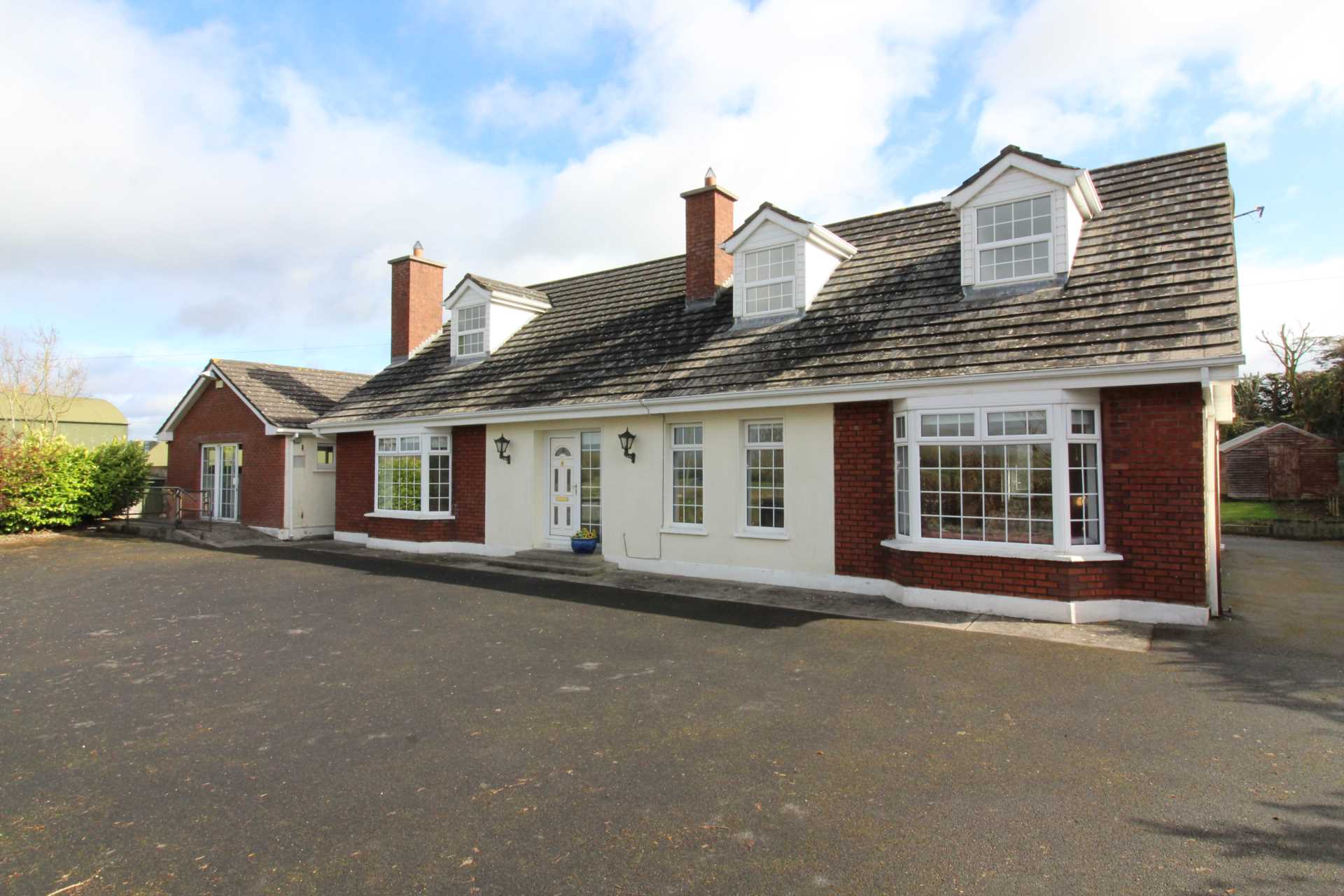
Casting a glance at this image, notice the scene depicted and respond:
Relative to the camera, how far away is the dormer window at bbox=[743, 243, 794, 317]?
42.1 feet

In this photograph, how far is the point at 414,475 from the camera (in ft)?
54.3

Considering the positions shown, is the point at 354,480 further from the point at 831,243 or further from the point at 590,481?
the point at 831,243

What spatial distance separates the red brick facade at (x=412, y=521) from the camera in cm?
1563

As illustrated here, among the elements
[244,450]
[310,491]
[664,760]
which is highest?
[244,450]

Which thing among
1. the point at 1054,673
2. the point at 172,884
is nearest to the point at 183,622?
the point at 172,884

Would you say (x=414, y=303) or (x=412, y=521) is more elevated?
(x=414, y=303)

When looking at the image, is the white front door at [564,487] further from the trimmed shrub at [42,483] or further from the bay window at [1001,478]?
the trimmed shrub at [42,483]

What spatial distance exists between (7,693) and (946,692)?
8.36m

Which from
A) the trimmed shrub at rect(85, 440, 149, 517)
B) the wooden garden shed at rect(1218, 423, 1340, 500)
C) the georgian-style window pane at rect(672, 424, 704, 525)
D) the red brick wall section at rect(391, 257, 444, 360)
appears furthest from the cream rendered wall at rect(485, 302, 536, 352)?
the wooden garden shed at rect(1218, 423, 1340, 500)

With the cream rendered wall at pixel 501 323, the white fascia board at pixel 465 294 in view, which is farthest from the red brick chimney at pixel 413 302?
the cream rendered wall at pixel 501 323

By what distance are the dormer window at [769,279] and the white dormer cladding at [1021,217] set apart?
2.88 meters

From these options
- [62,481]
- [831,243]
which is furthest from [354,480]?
[831,243]

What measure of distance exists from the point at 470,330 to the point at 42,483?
13.4 metres

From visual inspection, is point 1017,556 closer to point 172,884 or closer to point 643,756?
point 643,756
